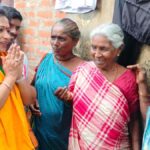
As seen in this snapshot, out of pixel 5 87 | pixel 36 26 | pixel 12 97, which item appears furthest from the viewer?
pixel 36 26

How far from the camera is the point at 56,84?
9.89ft

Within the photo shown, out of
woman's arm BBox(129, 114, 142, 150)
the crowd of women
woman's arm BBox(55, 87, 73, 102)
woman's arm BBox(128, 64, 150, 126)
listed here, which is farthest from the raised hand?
woman's arm BBox(129, 114, 142, 150)

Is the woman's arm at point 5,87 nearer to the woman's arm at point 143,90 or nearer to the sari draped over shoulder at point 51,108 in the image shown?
the sari draped over shoulder at point 51,108

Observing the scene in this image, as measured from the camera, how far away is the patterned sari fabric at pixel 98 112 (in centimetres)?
254

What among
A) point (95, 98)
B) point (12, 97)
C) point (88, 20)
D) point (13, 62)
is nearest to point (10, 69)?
point (13, 62)

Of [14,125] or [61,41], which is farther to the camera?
[61,41]

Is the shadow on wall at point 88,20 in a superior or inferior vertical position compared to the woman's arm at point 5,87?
superior

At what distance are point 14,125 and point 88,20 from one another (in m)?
1.47

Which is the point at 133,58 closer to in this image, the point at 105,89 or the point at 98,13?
the point at 105,89

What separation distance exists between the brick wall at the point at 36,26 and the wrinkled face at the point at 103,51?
155cm

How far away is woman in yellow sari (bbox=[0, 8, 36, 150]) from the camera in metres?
2.42

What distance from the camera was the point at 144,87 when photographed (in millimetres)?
2443

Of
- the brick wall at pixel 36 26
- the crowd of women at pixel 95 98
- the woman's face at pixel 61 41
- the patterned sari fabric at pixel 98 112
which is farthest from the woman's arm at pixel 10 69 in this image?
the brick wall at pixel 36 26

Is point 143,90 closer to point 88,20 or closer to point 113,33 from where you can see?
point 113,33
